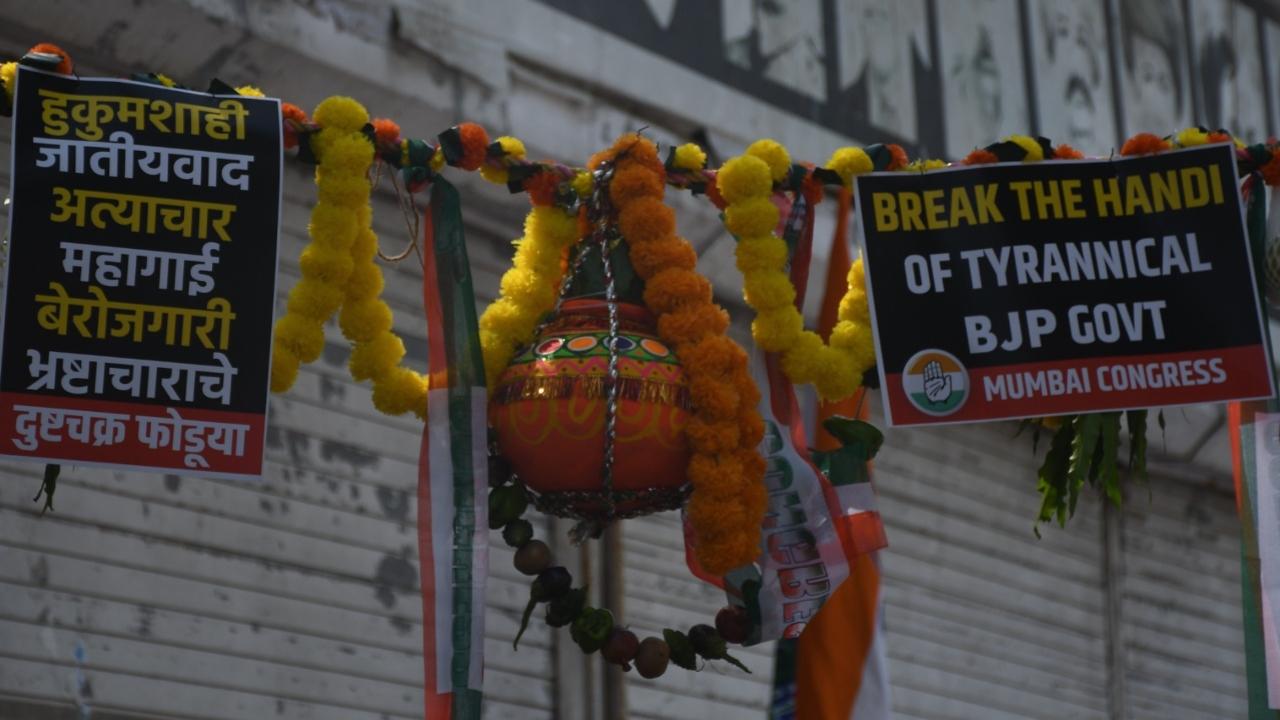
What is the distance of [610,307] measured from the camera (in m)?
5.13

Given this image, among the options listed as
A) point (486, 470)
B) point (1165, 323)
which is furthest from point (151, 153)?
point (1165, 323)

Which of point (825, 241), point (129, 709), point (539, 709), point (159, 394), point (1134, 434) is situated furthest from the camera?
point (825, 241)

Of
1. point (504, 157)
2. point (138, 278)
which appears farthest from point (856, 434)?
point (138, 278)

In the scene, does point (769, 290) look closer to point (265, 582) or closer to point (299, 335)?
point (299, 335)

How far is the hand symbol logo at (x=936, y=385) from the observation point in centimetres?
526

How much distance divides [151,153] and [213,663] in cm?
298

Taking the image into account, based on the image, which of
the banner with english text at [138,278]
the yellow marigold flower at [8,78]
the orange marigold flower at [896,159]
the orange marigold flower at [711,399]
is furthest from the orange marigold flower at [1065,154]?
the yellow marigold flower at [8,78]

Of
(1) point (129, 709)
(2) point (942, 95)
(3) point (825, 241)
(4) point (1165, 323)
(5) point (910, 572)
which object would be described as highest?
(2) point (942, 95)

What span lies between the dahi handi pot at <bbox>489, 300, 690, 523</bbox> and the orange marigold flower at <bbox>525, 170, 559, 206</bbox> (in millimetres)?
343

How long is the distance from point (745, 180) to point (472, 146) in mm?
721

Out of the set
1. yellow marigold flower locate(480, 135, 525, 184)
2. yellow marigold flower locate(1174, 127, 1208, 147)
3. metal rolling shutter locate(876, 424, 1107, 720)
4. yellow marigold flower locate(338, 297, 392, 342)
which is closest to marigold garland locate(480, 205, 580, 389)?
yellow marigold flower locate(480, 135, 525, 184)

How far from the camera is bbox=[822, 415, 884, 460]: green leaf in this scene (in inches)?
215

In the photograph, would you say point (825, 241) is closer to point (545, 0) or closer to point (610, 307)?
point (545, 0)

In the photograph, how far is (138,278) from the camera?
473 cm
